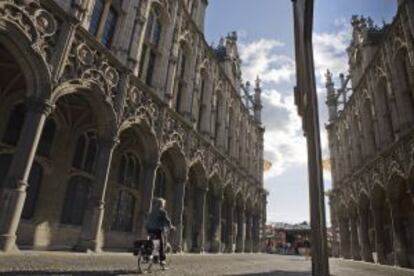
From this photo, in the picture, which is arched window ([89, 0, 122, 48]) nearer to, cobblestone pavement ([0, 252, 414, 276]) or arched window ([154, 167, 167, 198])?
arched window ([154, 167, 167, 198])

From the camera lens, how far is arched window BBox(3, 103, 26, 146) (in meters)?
11.5

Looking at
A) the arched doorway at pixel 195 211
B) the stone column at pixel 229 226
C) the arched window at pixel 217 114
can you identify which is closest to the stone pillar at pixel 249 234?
the stone column at pixel 229 226

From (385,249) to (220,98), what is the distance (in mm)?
16531

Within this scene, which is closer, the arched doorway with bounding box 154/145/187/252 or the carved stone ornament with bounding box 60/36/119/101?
the carved stone ornament with bounding box 60/36/119/101

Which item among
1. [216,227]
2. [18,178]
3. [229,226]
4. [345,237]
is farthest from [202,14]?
[345,237]

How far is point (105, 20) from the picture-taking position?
1335cm

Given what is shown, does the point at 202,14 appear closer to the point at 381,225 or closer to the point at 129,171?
the point at 129,171

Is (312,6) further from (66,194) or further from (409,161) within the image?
(409,161)

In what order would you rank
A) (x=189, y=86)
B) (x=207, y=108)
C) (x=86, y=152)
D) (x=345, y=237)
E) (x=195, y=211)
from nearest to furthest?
(x=86, y=152) < (x=189, y=86) < (x=195, y=211) < (x=207, y=108) < (x=345, y=237)

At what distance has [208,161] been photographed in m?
20.9

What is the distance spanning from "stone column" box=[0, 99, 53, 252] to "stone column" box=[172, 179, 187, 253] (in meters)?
9.45

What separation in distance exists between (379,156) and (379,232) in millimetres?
5460

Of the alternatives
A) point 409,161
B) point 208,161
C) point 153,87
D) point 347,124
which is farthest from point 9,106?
point 347,124

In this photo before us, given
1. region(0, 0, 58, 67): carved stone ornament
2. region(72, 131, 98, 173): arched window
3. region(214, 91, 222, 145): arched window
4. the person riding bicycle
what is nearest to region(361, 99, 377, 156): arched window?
region(214, 91, 222, 145): arched window
